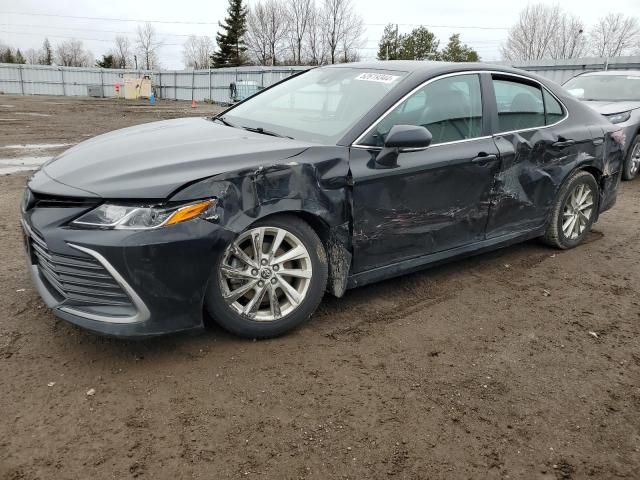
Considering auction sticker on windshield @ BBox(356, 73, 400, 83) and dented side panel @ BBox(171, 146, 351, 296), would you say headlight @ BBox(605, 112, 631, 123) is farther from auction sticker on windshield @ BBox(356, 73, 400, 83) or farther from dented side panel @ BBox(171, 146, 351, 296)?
dented side panel @ BBox(171, 146, 351, 296)

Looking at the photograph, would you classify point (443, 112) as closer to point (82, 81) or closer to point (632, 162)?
point (632, 162)

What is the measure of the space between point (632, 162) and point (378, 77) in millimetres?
6646

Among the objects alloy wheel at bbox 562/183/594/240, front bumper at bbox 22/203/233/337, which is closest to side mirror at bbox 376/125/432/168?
front bumper at bbox 22/203/233/337

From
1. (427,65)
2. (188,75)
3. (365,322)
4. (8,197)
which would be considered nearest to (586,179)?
(427,65)

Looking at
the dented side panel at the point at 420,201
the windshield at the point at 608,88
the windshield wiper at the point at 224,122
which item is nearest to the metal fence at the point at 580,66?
the windshield at the point at 608,88

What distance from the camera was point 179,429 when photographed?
7.95ft

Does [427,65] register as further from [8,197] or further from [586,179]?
[8,197]

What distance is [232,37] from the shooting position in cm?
6556

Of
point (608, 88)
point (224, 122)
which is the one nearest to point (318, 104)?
point (224, 122)

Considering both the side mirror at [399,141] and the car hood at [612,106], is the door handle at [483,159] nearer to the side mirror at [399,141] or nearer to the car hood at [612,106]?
the side mirror at [399,141]

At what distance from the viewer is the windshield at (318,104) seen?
3551 mm

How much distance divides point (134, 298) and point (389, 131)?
1830 millimetres

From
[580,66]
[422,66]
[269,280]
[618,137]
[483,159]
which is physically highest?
[580,66]

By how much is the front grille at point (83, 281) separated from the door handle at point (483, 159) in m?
2.51
